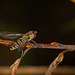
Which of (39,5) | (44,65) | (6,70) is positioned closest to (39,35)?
(39,5)

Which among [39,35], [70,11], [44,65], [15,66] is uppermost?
[70,11]

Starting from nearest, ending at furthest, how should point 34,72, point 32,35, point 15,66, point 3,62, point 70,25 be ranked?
point 15,66
point 32,35
point 70,25
point 3,62
point 34,72

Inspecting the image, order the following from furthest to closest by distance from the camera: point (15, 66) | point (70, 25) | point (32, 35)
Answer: point (70, 25) < point (32, 35) < point (15, 66)

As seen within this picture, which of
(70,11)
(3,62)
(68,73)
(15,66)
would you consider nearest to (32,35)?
(15,66)

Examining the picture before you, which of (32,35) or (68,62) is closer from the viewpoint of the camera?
(32,35)

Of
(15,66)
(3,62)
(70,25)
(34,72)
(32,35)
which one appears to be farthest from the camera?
(34,72)

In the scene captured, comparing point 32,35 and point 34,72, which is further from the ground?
point 32,35

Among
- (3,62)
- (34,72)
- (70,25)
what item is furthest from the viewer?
(34,72)

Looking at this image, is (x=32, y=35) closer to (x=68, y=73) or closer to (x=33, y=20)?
(x=33, y=20)

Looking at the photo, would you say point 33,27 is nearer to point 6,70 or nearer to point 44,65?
point 44,65
